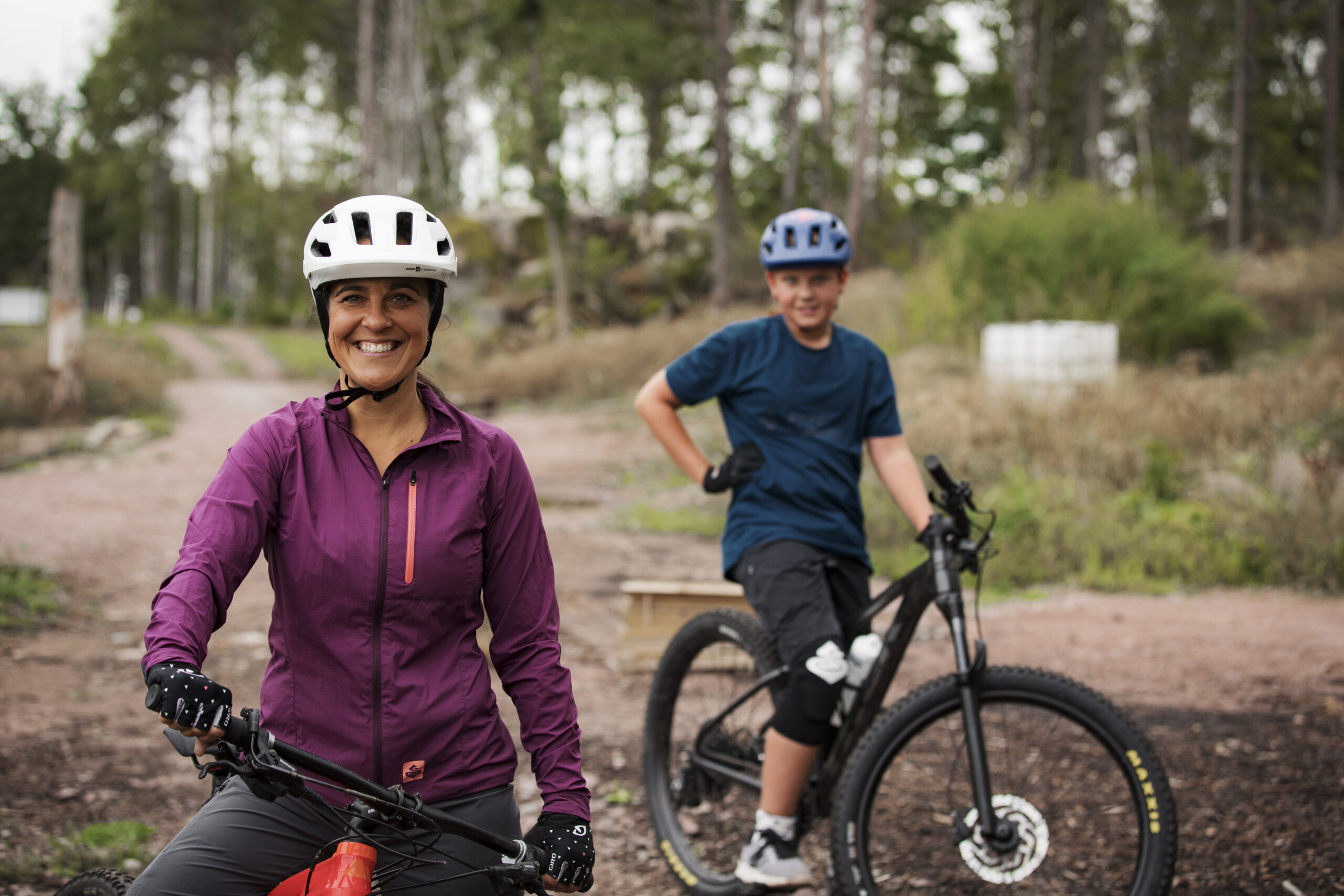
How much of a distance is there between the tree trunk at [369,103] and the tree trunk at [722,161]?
8353mm

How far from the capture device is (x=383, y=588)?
83.9 inches

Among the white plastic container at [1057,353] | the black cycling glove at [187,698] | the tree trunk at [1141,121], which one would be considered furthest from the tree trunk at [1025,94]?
the black cycling glove at [187,698]

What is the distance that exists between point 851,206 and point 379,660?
2391 cm

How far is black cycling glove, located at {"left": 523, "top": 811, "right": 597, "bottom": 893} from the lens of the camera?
1.99 metres

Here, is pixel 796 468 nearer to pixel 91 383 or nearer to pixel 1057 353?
pixel 1057 353

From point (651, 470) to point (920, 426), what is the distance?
3922 mm

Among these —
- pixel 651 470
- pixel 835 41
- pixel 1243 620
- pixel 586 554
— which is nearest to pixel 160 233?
pixel 835 41

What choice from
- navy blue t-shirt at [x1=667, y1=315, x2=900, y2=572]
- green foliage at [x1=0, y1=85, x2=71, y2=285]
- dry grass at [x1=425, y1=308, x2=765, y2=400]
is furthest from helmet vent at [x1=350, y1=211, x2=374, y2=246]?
green foliage at [x1=0, y1=85, x2=71, y2=285]

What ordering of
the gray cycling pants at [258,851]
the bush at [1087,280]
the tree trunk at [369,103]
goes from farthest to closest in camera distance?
the tree trunk at [369,103]
the bush at [1087,280]
the gray cycling pants at [258,851]

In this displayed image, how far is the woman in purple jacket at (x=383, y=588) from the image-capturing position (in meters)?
2.04

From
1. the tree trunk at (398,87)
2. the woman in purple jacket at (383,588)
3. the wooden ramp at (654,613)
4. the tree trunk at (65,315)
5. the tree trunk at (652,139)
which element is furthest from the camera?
the tree trunk at (652,139)

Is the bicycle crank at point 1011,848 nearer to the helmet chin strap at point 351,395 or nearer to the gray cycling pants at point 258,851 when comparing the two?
the gray cycling pants at point 258,851

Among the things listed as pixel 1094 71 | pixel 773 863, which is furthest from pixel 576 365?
pixel 1094 71

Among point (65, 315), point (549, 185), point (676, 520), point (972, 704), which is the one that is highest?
point (549, 185)
